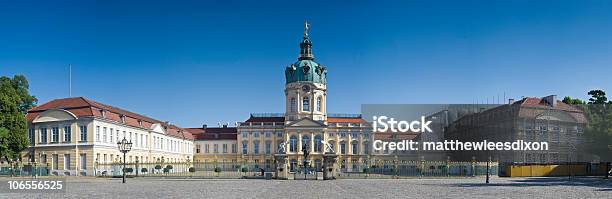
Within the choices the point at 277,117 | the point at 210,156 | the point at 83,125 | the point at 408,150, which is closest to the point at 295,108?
the point at 277,117

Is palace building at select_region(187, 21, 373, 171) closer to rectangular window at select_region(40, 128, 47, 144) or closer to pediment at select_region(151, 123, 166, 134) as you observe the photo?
pediment at select_region(151, 123, 166, 134)

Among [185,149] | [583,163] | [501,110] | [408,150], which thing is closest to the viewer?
[583,163]

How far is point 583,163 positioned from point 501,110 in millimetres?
8436

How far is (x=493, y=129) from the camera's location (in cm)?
5909

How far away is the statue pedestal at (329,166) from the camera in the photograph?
4791 cm

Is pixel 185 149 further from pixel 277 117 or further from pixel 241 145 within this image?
pixel 277 117

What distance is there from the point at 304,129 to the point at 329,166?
1969 inches

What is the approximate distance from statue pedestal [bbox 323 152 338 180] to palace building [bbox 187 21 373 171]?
48.1m

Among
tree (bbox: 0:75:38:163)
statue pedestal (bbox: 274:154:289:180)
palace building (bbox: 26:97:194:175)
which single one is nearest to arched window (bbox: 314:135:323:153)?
palace building (bbox: 26:97:194:175)

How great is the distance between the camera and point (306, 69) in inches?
3954

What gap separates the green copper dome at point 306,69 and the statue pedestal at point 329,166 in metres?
52.1

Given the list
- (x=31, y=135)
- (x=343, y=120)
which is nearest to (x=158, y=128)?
(x=31, y=135)

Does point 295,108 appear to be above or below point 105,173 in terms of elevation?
above

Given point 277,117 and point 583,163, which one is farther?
point 277,117
